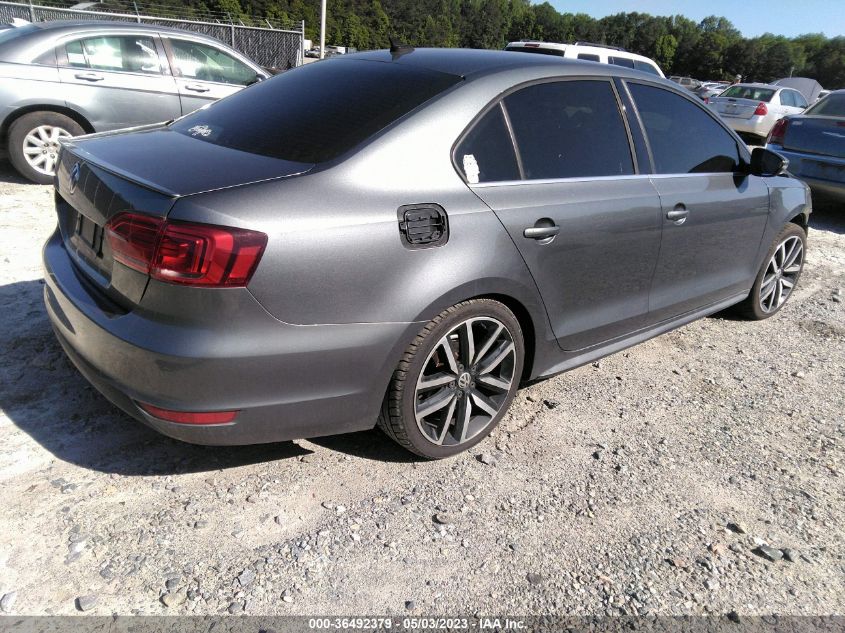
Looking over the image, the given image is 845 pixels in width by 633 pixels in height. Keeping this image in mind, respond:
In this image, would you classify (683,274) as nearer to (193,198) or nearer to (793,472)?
(793,472)

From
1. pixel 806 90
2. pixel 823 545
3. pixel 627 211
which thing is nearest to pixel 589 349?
pixel 627 211

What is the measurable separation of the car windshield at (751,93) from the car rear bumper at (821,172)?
29.2ft

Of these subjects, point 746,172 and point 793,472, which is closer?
point 793,472

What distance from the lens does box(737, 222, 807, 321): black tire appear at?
15.4 ft

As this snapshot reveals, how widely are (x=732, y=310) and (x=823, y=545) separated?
8.90ft

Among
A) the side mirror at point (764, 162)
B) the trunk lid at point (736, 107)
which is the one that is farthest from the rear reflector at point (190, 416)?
the trunk lid at point (736, 107)

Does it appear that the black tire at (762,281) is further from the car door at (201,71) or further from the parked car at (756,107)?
the parked car at (756,107)

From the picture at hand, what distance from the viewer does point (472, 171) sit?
2.71 metres

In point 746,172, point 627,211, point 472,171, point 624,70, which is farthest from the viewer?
point 746,172

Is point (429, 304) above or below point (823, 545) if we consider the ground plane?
above

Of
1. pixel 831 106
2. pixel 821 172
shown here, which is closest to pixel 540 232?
pixel 821 172

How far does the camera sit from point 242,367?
2217mm

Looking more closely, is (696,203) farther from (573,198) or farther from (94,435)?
(94,435)

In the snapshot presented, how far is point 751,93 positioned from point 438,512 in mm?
17670
